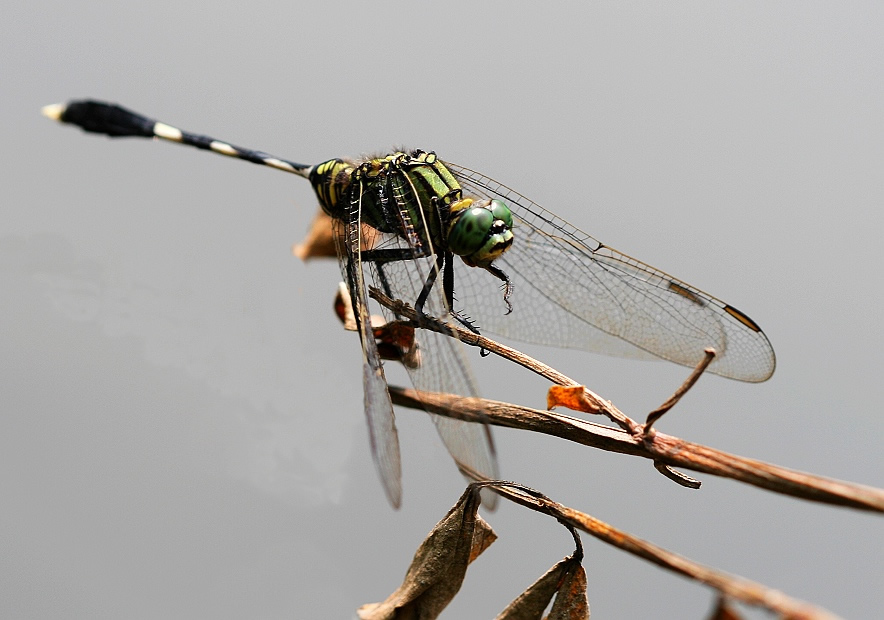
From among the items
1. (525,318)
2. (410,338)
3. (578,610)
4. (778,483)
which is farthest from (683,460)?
(525,318)

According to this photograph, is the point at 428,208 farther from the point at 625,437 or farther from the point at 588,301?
the point at 625,437

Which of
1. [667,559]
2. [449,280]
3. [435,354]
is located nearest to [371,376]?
[435,354]

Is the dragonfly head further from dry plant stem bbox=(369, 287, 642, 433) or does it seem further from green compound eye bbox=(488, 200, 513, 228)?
dry plant stem bbox=(369, 287, 642, 433)

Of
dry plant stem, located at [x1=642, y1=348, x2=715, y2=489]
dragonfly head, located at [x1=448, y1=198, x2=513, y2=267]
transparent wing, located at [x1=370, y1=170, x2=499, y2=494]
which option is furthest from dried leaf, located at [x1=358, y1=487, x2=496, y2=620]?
dragonfly head, located at [x1=448, y1=198, x2=513, y2=267]

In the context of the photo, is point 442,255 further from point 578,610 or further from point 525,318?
point 578,610

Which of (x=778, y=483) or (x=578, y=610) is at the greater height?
(x=778, y=483)

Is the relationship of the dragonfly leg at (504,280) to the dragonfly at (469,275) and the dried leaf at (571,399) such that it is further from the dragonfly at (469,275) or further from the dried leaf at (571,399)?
the dried leaf at (571,399)
